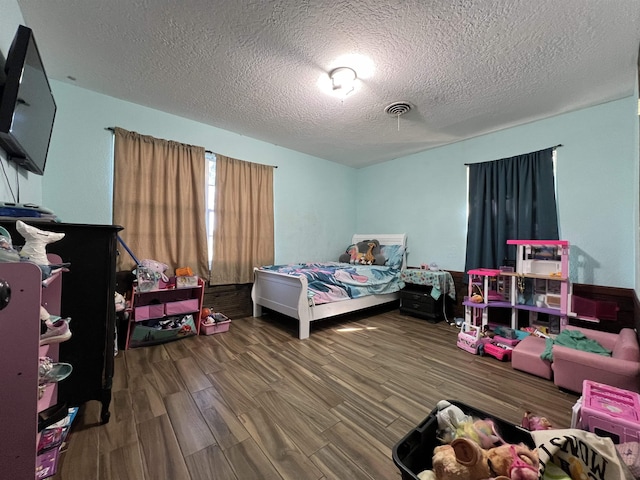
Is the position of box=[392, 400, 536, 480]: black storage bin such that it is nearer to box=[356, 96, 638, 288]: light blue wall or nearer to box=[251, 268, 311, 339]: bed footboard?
box=[251, 268, 311, 339]: bed footboard

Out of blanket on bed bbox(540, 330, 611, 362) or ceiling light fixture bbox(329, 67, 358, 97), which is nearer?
blanket on bed bbox(540, 330, 611, 362)

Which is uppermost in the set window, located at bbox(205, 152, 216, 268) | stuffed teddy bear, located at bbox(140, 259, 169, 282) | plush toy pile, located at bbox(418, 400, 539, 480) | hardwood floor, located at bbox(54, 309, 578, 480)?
window, located at bbox(205, 152, 216, 268)

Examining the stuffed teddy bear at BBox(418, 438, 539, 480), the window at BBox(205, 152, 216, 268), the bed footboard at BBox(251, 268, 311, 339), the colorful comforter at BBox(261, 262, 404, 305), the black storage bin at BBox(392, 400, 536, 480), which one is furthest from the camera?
the window at BBox(205, 152, 216, 268)

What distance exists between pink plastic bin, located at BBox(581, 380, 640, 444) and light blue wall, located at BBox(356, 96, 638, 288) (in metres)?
1.83

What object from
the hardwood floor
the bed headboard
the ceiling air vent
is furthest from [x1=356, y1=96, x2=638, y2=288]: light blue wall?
the hardwood floor

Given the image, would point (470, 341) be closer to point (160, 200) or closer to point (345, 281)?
point (345, 281)

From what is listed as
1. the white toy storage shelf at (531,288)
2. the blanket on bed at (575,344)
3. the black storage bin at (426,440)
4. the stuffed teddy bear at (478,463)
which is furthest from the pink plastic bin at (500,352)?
the stuffed teddy bear at (478,463)

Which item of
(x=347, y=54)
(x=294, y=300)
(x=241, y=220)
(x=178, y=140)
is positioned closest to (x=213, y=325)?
(x=294, y=300)

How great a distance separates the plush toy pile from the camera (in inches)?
30.3

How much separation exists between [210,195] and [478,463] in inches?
138

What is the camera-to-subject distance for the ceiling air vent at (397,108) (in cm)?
262

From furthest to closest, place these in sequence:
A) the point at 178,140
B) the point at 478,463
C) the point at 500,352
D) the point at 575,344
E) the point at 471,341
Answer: the point at 178,140, the point at 471,341, the point at 500,352, the point at 575,344, the point at 478,463

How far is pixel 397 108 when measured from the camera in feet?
8.77

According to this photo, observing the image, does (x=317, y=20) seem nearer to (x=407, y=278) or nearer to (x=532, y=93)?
(x=532, y=93)
